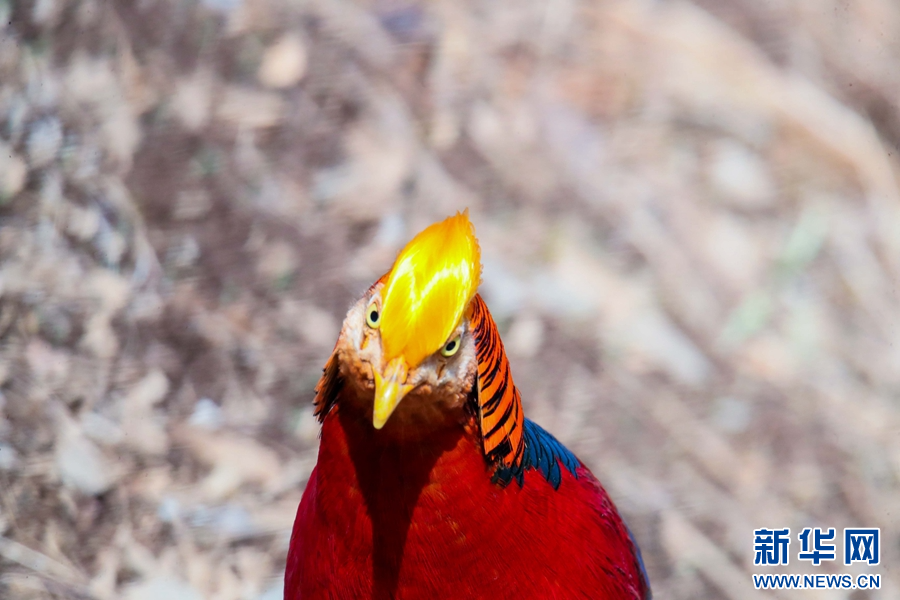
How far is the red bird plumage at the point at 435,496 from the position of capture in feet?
4.09

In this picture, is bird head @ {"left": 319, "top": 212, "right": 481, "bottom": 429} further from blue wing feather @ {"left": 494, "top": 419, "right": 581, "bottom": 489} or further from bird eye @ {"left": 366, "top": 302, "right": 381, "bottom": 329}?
blue wing feather @ {"left": 494, "top": 419, "right": 581, "bottom": 489}

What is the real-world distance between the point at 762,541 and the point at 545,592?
116 centimetres

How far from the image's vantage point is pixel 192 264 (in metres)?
2.46

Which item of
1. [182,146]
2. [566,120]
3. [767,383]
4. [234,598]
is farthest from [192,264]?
[767,383]

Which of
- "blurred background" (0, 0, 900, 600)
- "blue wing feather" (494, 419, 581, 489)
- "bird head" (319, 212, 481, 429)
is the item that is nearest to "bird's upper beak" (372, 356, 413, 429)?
"bird head" (319, 212, 481, 429)

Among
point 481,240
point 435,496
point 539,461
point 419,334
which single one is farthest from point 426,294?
point 481,240

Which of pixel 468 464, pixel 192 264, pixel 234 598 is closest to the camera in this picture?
pixel 468 464

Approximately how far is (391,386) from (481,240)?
58.5 inches

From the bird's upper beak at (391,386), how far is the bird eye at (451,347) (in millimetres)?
80

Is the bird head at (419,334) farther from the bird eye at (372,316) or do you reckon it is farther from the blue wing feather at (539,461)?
the blue wing feather at (539,461)

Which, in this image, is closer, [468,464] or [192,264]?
[468,464]

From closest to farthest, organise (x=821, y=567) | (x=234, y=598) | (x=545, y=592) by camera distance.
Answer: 1. (x=545, y=592)
2. (x=234, y=598)
3. (x=821, y=567)

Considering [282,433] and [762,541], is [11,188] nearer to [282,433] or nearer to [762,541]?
[282,433]

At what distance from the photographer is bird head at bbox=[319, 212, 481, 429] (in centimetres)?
113
